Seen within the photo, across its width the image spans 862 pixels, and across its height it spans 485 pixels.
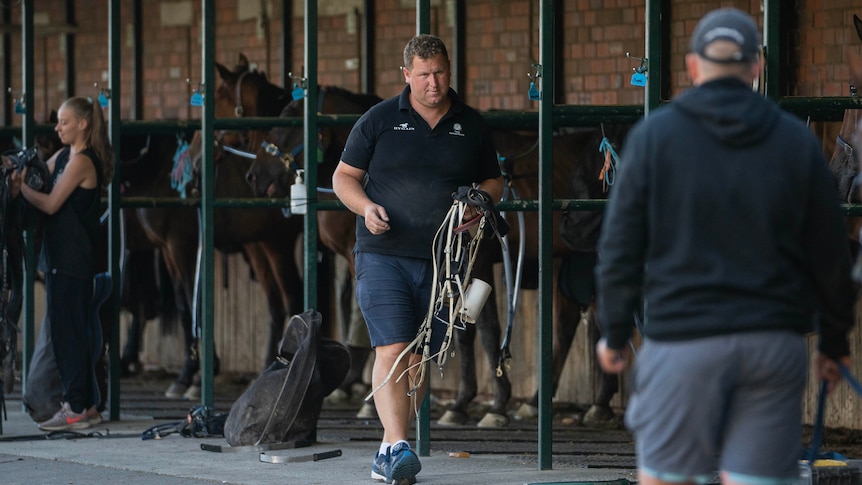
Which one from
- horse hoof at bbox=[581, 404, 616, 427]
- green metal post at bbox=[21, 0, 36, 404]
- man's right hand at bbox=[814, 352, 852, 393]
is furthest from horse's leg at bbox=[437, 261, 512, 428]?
man's right hand at bbox=[814, 352, 852, 393]

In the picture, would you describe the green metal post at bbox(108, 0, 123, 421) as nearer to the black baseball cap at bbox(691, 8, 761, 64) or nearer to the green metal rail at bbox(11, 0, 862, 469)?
the green metal rail at bbox(11, 0, 862, 469)

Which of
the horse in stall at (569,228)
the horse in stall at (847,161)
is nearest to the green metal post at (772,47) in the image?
the horse in stall at (847,161)

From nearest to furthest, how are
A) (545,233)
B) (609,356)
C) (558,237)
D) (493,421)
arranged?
(609,356), (545,233), (493,421), (558,237)

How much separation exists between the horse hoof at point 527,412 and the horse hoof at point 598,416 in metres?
0.33

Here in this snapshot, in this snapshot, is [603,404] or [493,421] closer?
[493,421]

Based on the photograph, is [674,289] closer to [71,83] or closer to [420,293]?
[420,293]

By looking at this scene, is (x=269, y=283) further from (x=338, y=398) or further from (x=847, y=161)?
(x=847, y=161)

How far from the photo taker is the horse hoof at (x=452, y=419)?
8688 mm

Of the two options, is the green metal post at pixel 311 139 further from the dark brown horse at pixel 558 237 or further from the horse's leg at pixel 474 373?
the horse's leg at pixel 474 373

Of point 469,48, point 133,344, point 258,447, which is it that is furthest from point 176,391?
point 258,447

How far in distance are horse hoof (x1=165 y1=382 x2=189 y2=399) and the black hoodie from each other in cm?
708

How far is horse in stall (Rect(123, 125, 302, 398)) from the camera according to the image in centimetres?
1048

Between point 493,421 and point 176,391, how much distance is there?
269 centimetres

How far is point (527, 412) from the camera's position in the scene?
9.17 metres
